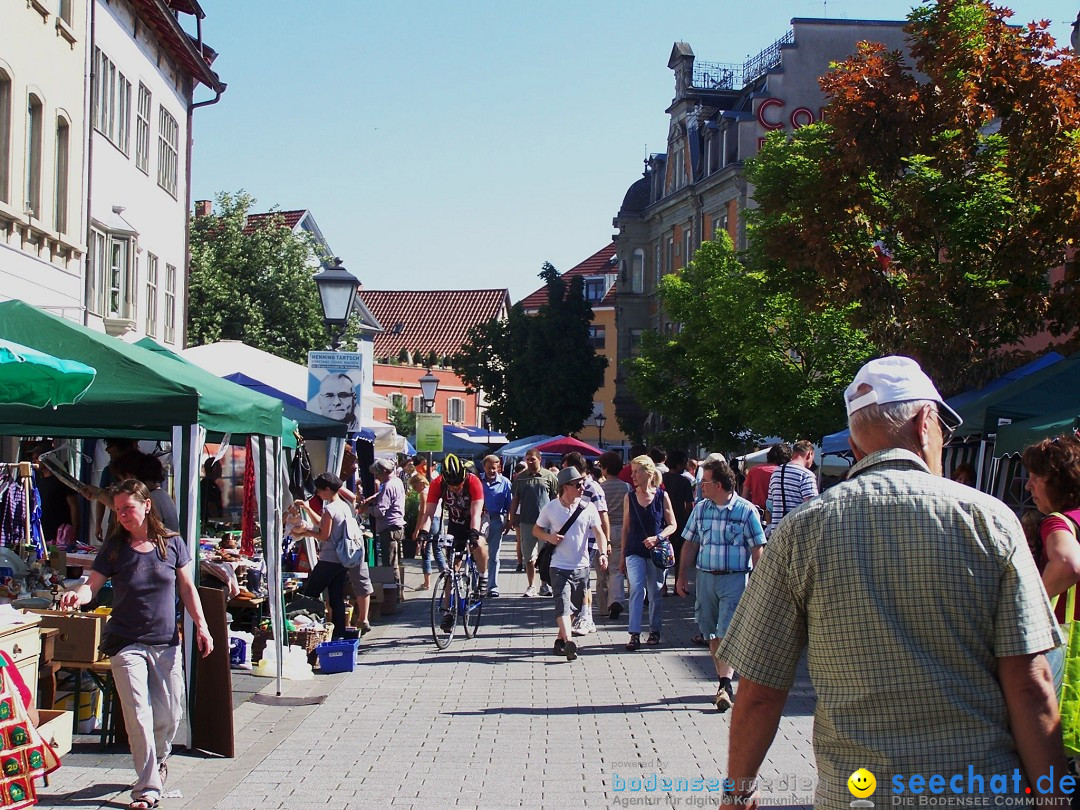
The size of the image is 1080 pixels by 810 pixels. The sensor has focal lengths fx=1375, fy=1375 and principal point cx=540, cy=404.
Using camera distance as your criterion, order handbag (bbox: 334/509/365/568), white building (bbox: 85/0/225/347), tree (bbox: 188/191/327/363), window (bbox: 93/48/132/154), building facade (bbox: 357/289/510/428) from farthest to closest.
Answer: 1. building facade (bbox: 357/289/510/428)
2. tree (bbox: 188/191/327/363)
3. white building (bbox: 85/0/225/347)
4. window (bbox: 93/48/132/154)
5. handbag (bbox: 334/509/365/568)

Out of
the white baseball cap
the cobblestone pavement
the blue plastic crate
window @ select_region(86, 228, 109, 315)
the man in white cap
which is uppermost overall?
window @ select_region(86, 228, 109, 315)

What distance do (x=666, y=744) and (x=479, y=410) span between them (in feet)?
261

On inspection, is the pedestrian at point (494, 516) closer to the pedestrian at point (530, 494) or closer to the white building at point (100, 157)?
the pedestrian at point (530, 494)

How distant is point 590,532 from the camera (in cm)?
1383

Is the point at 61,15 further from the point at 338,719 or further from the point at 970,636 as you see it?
the point at 970,636

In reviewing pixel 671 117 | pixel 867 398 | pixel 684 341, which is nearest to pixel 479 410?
pixel 671 117

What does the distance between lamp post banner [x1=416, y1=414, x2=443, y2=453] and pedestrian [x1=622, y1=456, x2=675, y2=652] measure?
46.8ft

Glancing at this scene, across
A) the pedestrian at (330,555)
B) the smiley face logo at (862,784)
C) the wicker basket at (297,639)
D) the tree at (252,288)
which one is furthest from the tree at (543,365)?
the smiley face logo at (862,784)

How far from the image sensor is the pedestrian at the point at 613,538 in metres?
17.0

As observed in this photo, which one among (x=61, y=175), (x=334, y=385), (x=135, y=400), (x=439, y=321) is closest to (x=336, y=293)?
(x=334, y=385)

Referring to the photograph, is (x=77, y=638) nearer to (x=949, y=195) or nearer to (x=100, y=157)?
(x=949, y=195)

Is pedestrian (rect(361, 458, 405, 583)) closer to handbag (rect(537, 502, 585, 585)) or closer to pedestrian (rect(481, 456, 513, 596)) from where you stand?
pedestrian (rect(481, 456, 513, 596))

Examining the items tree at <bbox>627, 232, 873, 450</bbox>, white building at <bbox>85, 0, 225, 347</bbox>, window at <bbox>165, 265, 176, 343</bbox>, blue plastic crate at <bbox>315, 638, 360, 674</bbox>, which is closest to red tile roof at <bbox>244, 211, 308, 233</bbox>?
white building at <bbox>85, 0, 225, 347</bbox>

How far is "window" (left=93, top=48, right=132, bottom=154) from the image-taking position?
73.9 ft
